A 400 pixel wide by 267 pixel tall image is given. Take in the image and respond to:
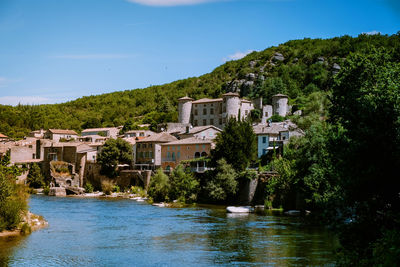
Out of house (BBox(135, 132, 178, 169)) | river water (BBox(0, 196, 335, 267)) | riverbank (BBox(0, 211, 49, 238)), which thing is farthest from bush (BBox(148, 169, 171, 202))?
riverbank (BBox(0, 211, 49, 238))

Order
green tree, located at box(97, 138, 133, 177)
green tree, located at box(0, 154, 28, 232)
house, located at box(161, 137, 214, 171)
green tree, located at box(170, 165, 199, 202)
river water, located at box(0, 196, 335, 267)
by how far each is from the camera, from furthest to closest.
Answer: green tree, located at box(97, 138, 133, 177)
house, located at box(161, 137, 214, 171)
green tree, located at box(170, 165, 199, 202)
green tree, located at box(0, 154, 28, 232)
river water, located at box(0, 196, 335, 267)

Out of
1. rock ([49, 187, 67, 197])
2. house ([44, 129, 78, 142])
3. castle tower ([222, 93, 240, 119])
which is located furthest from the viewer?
house ([44, 129, 78, 142])

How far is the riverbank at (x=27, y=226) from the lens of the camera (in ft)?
79.4

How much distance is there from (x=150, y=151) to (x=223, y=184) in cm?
2328

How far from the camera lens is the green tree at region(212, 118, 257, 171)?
148ft

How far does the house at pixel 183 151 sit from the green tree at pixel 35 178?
744 inches

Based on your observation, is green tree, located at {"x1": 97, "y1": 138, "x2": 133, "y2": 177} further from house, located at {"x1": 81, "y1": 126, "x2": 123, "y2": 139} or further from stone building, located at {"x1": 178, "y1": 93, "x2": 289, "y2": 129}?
house, located at {"x1": 81, "y1": 126, "x2": 123, "y2": 139}

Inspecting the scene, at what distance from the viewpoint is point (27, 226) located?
25.0 metres

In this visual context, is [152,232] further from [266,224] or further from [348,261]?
[348,261]

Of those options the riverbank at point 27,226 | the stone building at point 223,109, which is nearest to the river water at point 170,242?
the riverbank at point 27,226

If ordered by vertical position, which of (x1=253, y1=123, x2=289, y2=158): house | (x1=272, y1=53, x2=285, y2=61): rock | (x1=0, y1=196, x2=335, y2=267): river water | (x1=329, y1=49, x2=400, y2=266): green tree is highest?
(x1=272, y1=53, x2=285, y2=61): rock

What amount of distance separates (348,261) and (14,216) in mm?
18575

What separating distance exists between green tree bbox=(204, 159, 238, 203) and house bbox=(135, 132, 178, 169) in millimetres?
19466

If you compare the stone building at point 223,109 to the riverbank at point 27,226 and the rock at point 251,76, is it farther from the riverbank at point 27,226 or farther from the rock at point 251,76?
the riverbank at point 27,226
